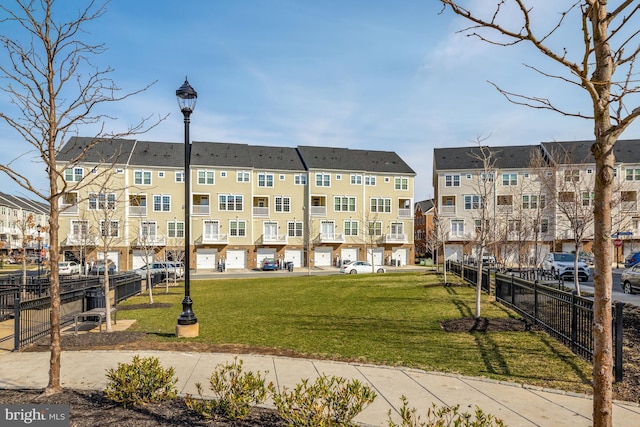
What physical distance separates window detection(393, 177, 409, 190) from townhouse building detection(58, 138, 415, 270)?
128mm

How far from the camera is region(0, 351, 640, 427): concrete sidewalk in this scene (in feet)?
18.8

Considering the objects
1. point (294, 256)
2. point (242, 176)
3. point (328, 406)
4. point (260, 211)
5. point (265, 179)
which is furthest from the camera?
point (294, 256)

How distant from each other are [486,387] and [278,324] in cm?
719

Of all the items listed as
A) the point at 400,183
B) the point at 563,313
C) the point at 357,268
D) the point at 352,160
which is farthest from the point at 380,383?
the point at 400,183

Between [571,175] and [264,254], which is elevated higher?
[571,175]

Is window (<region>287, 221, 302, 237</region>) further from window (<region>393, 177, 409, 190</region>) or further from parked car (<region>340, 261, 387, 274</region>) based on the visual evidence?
parked car (<region>340, 261, 387, 274</region>)

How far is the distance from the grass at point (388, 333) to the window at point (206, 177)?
33381 mm

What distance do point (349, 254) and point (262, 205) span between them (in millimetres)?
12269

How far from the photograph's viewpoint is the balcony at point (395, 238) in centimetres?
5516

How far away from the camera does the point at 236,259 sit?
5266 centimetres

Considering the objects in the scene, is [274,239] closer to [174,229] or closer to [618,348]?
[174,229]

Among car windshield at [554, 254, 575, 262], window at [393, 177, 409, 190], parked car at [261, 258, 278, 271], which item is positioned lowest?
parked car at [261, 258, 278, 271]

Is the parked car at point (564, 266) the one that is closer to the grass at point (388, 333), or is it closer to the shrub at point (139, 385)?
the grass at point (388, 333)

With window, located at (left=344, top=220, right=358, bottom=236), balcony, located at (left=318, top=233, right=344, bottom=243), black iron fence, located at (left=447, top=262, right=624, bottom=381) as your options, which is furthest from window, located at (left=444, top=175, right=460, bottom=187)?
black iron fence, located at (left=447, top=262, right=624, bottom=381)
